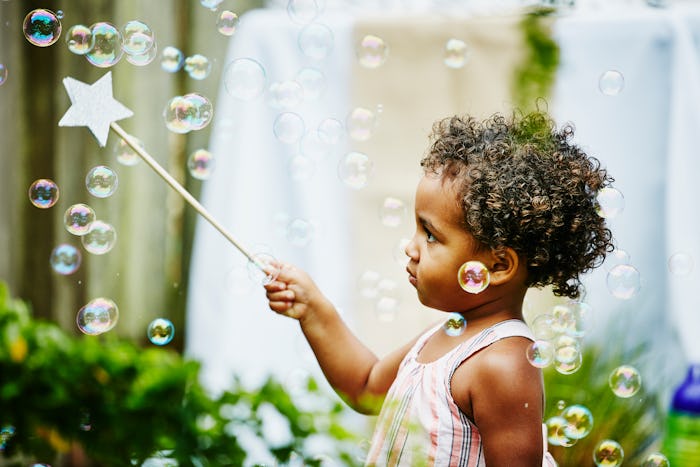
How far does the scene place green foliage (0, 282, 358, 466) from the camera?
2.16 metres

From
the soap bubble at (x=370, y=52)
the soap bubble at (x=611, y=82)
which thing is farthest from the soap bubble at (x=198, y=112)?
the soap bubble at (x=611, y=82)

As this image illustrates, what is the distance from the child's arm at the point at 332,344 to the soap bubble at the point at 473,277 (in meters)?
0.28

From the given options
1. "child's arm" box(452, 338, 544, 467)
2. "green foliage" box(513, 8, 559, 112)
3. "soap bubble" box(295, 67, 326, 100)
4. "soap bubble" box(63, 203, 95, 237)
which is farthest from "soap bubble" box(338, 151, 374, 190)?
"green foliage" box(513, 8, 559, 112)

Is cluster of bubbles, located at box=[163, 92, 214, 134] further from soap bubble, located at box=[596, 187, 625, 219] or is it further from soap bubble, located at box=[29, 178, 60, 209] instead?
soap bubble, located at box=[596, 187, 625, 219]

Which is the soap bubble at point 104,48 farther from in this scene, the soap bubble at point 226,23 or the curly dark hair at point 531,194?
the curly dark hair at point 531,194

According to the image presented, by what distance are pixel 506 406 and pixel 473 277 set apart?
0.76 feet

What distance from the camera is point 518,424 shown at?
160cm

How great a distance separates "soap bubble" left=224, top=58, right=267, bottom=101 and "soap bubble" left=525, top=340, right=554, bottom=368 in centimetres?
107

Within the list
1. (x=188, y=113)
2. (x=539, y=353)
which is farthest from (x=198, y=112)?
(x=539, y=353)

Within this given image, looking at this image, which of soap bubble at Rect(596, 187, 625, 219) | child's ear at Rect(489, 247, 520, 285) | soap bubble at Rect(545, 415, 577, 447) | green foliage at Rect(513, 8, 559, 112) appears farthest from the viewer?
green foliage at Rect(513, 8, 559, 112)

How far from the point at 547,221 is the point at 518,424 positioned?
356mm

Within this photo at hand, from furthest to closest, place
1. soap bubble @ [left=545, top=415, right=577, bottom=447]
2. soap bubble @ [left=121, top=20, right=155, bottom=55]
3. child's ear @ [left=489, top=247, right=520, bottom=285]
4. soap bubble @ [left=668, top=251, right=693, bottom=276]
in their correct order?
soap bubble @ [left=668, top=251, right=693, bottom=276]
soap bubble @ [left=121, top=20, right=155, bottom=55]
soap bubble @ [left=545, top=415, right=577, bottom=447]
child's ear @ [left=489, top=247, right=520, bottom=285]

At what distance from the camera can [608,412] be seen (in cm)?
309

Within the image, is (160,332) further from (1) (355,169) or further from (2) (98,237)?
(1) (355,169)
